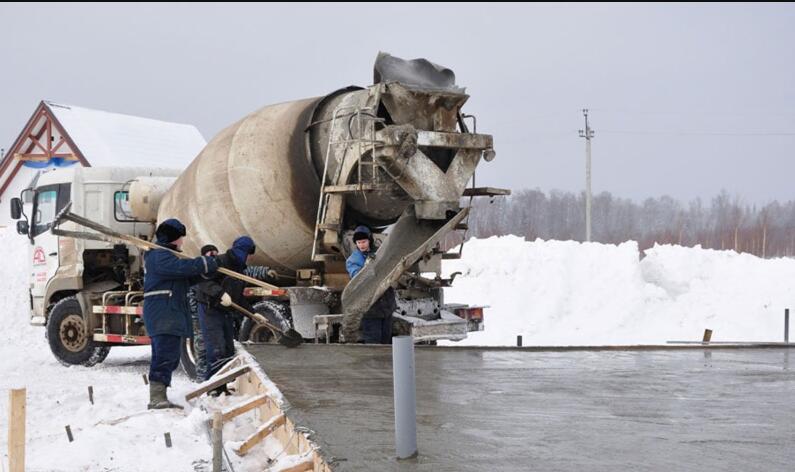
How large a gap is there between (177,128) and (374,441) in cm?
3349

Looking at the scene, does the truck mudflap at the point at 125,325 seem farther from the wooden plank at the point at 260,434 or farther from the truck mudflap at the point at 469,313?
the wooden plank at the point at 260,434

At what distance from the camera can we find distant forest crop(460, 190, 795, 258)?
52969mm

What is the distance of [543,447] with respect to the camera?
4.68m

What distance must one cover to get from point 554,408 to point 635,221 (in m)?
65.1

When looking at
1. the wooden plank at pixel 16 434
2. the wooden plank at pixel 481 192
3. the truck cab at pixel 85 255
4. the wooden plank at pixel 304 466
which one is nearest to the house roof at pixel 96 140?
the truck cab at pixel 85 255

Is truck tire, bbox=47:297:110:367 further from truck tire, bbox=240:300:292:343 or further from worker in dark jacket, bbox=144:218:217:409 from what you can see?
worker in dark jacket, bbox=144:218:217:409

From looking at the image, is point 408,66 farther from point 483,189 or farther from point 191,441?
point 191,441

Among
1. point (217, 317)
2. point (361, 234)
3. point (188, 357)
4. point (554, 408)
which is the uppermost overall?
point (361, 234)

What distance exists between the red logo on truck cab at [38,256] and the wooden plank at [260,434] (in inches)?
403

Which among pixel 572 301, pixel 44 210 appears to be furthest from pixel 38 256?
pixel 572 301

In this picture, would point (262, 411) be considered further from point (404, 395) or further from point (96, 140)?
point (96, 140)

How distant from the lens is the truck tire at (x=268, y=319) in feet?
35.3

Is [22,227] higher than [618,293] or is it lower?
higher

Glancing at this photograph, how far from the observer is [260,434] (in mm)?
5590
